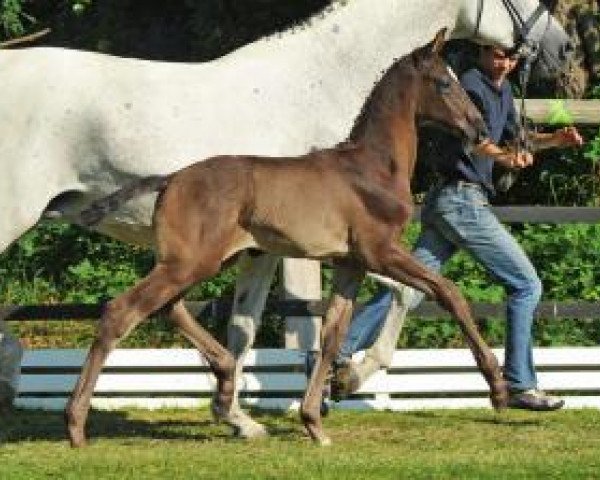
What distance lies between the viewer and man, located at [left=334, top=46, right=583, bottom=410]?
10086 millimetres

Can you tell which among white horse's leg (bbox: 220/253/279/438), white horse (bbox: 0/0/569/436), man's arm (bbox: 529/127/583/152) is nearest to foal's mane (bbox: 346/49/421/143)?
white horse (bbox: 0/0/569/436)

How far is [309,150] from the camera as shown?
9477mm

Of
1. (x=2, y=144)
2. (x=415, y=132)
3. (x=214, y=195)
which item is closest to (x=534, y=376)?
(x=415, y=132)

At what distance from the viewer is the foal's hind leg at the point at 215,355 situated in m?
9.38

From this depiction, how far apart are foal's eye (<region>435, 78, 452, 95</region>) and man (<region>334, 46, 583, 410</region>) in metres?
0.47

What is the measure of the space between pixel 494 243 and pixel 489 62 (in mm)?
1014

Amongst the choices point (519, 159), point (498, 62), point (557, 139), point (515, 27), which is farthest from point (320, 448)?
point (515, 27)

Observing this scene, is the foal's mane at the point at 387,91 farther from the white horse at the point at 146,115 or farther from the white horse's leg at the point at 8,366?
the white horse's leg at the point at 8,366

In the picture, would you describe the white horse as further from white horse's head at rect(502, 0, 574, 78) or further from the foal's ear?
white horse's head at rect(502, 0, 574, 78)

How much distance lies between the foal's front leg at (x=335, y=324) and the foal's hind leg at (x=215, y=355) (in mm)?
398

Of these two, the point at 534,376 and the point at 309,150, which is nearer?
the point at 309,150

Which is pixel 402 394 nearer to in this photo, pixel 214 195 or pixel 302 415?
pixel 302 415

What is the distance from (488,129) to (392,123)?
872 millimetres

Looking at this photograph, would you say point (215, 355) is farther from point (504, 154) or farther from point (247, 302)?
point (504, 154)
